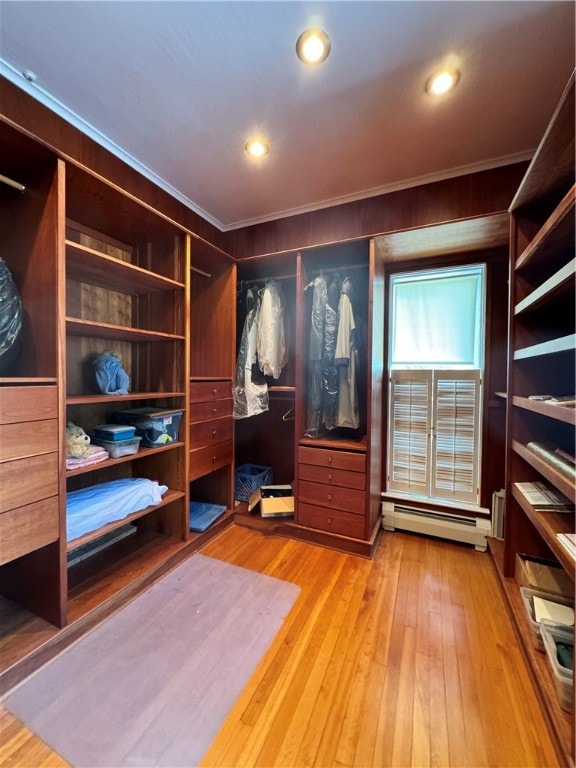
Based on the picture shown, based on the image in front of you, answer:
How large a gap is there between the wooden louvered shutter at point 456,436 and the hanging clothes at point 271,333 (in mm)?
1228

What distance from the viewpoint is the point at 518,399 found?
146cm

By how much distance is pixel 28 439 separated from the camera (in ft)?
3.76

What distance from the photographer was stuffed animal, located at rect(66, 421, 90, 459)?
54.3 inches

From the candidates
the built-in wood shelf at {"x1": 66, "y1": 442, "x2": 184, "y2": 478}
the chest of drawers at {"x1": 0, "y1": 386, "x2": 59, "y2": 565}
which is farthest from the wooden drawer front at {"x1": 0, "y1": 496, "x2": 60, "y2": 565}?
the built-in wood shelf at {"x1": 66, "y1": 442, "x2": 184, "y2": 478}

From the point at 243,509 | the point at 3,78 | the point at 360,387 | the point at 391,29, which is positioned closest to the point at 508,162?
the point at 391,29

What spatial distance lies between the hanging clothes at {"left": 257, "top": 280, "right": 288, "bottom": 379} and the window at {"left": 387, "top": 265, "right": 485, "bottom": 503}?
905mm

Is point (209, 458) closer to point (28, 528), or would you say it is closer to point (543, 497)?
point (28, 528)

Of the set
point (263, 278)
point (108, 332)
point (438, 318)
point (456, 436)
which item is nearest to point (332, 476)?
point (456, 436)

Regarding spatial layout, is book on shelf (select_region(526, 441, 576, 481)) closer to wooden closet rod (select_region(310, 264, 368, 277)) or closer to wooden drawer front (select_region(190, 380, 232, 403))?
wooden closet rod (select_region(310, 264, 368, 277))

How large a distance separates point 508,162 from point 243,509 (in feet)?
9.68

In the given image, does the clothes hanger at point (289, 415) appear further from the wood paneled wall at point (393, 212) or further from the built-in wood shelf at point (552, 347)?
the built-in wood shelf at point (552, 347)

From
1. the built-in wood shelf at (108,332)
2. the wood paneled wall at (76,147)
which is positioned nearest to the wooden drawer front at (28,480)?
the built-in wood shelf at (108,332)

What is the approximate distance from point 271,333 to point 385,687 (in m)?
2.04

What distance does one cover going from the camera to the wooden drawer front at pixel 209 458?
6.54 ft
